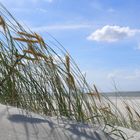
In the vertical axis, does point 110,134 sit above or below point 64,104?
below

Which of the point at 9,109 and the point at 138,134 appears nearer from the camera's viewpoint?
the point at 9,109

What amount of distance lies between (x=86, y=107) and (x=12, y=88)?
589 millimetres

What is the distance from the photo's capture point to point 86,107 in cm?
240

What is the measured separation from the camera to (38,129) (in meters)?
1.38

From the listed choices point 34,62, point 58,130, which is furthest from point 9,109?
point 34,62

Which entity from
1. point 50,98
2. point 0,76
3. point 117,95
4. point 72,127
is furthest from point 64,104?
point 117,95

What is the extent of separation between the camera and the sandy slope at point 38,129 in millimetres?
1292

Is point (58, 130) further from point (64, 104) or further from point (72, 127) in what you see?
point (64, 104)

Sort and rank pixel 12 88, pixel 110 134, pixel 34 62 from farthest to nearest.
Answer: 1. pixel 34 62
2. pixel 12 88
3. pixel 110 134

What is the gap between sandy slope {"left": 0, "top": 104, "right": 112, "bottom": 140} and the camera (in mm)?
1292

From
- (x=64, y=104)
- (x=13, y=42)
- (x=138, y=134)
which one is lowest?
(x=138, y=134)

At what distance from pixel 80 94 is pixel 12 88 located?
1.63 ft

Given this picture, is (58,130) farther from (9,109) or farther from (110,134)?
(110,134)

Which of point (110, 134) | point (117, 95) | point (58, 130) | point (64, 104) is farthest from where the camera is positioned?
point (117, 95)
